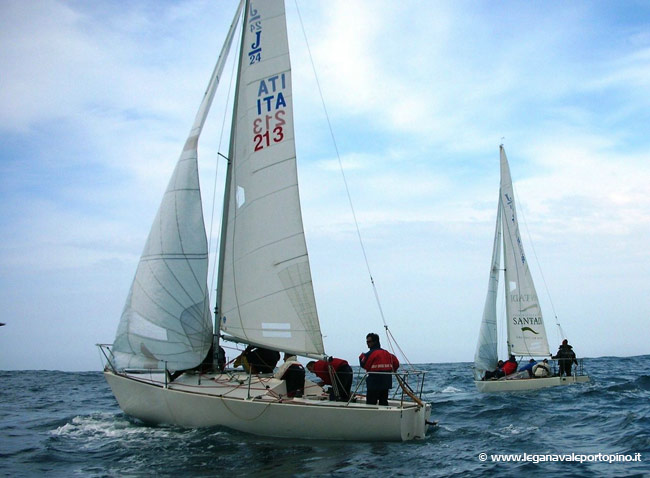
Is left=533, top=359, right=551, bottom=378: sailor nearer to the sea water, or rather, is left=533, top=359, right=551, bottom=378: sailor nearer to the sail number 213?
the sea water

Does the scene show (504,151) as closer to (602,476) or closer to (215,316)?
(215,316)

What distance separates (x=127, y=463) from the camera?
991 cm

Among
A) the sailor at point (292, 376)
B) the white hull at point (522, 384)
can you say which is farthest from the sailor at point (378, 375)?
the white hull at point (522, 384)

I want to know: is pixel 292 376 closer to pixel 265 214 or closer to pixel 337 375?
pixel 337 375

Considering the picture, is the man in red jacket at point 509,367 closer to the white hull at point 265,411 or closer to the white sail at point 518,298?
the white sail at point 518,298

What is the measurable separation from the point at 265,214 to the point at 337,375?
368 cm

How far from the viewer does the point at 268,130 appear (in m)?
13.1

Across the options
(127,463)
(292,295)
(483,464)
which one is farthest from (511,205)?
(127,463)

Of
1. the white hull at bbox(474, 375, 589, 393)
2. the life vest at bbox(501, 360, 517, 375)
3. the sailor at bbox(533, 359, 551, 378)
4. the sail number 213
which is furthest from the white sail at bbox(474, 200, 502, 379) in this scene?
the sail number 213

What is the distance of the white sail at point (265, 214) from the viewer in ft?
40.9

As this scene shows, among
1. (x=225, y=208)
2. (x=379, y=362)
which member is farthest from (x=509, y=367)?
(x=225, y=208)

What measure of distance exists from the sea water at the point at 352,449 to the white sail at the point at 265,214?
7.83ft

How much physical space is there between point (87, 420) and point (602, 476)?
11678 millimetres

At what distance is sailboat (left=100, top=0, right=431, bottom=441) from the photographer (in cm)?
1227
